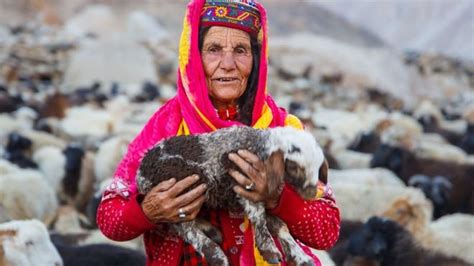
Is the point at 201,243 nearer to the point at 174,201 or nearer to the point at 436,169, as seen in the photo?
the point at 174,201

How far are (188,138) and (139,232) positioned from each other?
0.33 metres

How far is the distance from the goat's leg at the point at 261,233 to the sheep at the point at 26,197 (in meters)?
3.86

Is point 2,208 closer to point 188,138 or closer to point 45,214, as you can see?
point 45,214

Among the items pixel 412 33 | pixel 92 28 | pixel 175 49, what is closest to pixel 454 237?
pixel 175 49

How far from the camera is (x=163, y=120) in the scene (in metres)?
2.16

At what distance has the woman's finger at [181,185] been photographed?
1.92 metres

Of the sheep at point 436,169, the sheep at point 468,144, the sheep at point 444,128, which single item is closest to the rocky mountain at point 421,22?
the sheep at point 444,128

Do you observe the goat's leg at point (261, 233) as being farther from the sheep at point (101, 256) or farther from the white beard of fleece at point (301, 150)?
the sheep at point (101, 256)

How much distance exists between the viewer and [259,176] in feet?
6.12

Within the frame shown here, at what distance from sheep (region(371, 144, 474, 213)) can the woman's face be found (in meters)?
5.45

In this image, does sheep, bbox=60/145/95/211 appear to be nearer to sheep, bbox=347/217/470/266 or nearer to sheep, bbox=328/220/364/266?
sheep, bbox=328/220/364/266

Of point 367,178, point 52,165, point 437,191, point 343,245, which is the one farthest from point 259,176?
point 52,165

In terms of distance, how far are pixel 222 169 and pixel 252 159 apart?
0.11 meters

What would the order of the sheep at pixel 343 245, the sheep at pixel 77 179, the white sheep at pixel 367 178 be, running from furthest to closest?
the sheep at pixel 77 179 < the white sheep at pixel 367 178 < the sheep at pixel 343 245
